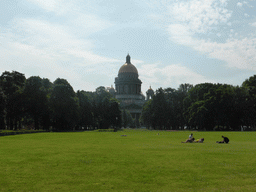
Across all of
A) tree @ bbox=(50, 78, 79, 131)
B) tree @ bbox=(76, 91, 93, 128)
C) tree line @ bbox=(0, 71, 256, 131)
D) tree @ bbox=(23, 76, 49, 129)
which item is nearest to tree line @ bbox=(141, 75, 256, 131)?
tree line @ bbox=(0, 71, 256, 131)

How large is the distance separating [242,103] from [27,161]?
74.2 m

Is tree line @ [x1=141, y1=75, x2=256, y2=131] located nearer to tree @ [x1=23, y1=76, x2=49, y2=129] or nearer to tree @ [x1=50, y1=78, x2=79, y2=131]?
tree @ [x1=50, y1=78, x2=79, y2=131]

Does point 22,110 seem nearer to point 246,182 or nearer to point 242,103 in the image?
point 242,103

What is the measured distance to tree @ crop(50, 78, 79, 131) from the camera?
252ft

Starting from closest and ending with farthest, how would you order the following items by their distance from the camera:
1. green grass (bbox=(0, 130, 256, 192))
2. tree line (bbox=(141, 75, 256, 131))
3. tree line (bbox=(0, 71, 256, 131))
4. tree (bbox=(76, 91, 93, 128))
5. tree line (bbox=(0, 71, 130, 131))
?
1. green grass (bbox=(0, 130, 256, 192))
2. tree line (bbox=(0, 71, 130, 131))
3. tree line (bbox=(0, 71, 256, 131))
4. tree line (bbox=(141, 75, 256, 131))
5. tree (bbox=(76, 91, 93, 128))

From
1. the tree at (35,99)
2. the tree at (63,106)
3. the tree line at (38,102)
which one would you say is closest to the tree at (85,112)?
the tree line at (38,102)

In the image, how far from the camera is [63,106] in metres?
76.9

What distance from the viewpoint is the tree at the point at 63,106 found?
252 ft

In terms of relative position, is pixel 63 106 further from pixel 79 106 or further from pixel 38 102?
pixel 79 106

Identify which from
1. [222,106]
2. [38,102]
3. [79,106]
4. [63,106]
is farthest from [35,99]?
[222,106]

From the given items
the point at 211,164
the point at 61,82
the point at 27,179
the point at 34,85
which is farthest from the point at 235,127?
the point at 27,179

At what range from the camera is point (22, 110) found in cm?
7194

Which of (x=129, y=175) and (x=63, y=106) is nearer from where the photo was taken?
(x=129, y=175)

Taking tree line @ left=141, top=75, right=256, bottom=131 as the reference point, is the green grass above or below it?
below
